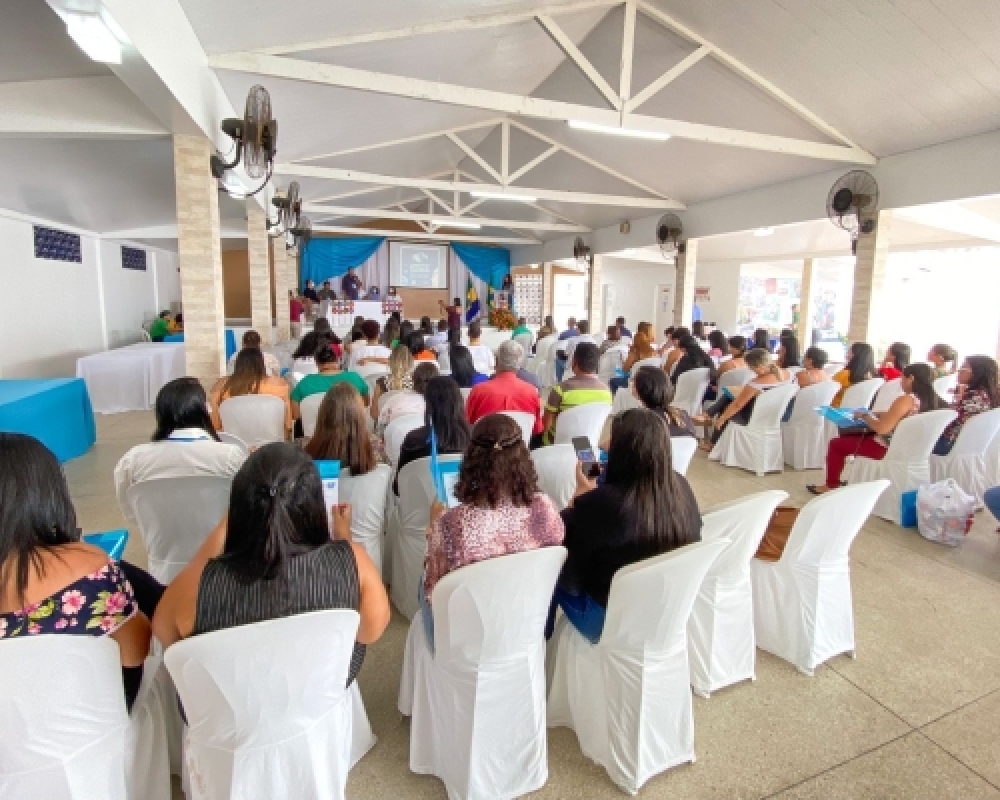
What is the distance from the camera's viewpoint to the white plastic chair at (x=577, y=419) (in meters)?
3.53

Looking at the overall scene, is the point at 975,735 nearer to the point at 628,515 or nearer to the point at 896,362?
the point at 628,515

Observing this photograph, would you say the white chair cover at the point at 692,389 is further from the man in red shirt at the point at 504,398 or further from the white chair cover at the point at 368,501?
the white chair cover at the point at 368,501

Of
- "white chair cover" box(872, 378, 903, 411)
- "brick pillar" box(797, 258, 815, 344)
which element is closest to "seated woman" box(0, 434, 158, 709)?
"white chair cover" box(872, 378, 903, 411)

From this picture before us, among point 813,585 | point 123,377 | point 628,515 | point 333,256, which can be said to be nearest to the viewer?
point 628,515

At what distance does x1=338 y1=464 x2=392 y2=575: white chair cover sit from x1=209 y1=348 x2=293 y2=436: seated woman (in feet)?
4.17

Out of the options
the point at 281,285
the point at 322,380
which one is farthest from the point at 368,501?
the point at 281,285

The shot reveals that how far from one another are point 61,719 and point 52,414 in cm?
427

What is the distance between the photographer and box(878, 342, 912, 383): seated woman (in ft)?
16.0

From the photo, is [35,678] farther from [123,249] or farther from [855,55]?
[123,249]

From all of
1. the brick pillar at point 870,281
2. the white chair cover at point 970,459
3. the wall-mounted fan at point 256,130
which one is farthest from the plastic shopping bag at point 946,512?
the wall-mounted fan at point 256,130

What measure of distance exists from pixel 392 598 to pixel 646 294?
14.1m

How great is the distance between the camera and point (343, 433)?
2.30 meters

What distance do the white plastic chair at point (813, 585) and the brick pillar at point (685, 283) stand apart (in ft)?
25.0

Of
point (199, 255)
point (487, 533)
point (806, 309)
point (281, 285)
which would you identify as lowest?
point (487, 533)
